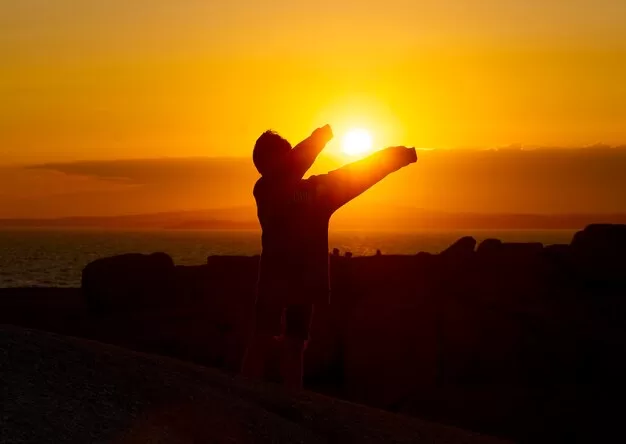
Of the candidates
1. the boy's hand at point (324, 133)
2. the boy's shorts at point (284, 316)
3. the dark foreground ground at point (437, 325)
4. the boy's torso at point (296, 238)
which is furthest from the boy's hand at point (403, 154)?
the dark foreground ground at point (437, 325)

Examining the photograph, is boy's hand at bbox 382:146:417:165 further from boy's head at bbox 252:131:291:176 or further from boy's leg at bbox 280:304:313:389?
boy's leg at bbox 280:304:313:389

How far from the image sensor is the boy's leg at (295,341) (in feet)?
20.1

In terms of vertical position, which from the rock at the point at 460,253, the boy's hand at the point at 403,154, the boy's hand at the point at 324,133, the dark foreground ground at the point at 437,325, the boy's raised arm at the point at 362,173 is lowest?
the dark foreground ground at the point at 437,325

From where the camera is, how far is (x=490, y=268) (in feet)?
41.7

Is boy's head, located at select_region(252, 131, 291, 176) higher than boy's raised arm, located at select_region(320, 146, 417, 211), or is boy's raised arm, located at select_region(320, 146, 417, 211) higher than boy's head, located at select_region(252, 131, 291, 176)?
boy's head, located at select_region(252, 131, 291, 176)

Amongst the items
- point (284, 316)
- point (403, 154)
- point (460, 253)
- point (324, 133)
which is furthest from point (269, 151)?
point (460, 253)

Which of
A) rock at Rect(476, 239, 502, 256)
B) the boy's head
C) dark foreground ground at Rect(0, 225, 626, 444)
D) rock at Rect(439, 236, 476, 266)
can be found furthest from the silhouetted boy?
rock at Rect(476, 239, 502, 256)

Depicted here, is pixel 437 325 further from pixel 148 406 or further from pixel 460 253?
pixel 148 406

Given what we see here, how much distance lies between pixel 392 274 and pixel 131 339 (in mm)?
3859

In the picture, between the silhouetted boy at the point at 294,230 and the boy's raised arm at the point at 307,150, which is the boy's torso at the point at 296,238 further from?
the boy's raised arm at the point at 307,150

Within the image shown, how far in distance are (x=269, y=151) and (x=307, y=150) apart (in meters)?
0.31

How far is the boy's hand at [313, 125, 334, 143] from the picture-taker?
20.1 ft

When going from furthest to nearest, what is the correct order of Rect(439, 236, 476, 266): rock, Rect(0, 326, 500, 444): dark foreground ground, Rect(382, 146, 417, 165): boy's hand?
Rect(439, 236, 476, 266): rock
Rect(382, 146, 417, 165): boy's hand
Rect(0, 326, 500, 444): dark foreground ground

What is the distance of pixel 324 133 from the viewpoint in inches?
242
